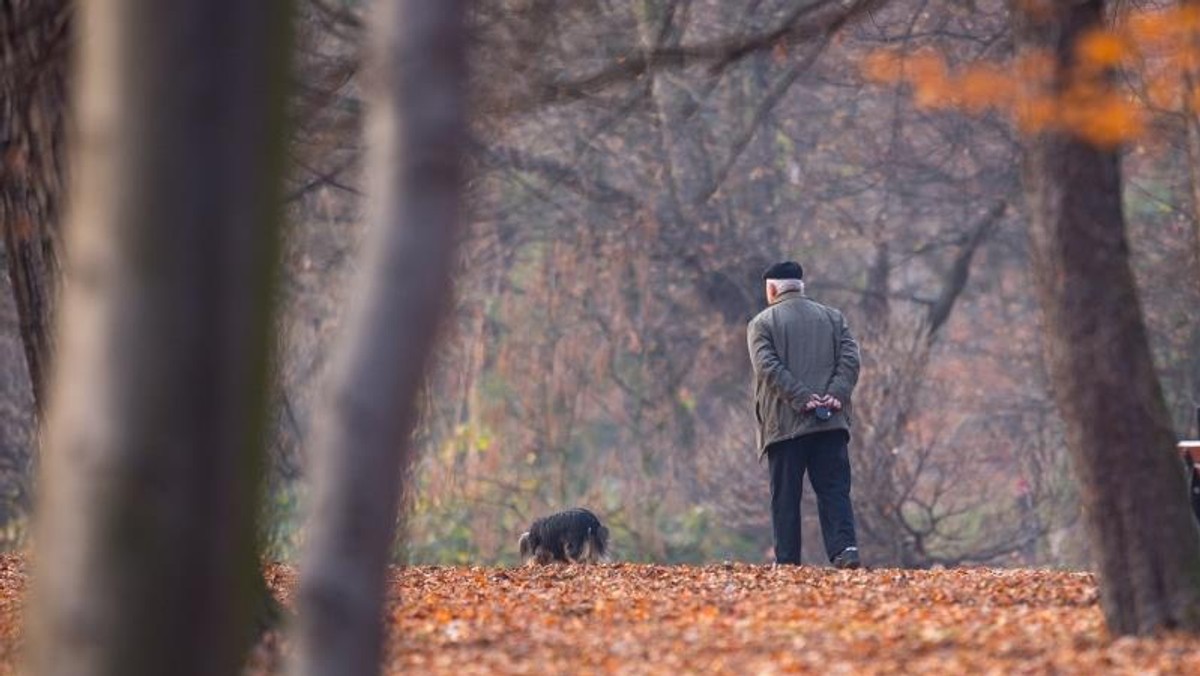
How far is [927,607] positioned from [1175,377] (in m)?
14.0

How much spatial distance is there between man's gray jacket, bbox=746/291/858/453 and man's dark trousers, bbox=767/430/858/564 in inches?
4.9

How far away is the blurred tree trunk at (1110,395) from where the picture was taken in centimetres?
822

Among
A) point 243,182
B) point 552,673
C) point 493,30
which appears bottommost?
point 552,673

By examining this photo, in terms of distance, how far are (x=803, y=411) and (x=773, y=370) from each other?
0.97ft

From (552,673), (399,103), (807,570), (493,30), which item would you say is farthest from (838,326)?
(399,103)

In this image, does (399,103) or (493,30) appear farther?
(493,30)

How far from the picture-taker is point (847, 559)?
43.8ft

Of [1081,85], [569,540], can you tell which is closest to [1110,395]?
[1081,85]

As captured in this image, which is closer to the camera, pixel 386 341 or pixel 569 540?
pixel 386 341

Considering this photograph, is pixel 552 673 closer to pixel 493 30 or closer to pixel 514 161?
pixel 493 30

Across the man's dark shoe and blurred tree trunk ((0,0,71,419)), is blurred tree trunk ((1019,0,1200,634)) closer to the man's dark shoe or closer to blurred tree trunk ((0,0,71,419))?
blurred tree trunk ((0,0,71,419))

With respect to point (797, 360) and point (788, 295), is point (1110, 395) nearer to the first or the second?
point (797, 360)

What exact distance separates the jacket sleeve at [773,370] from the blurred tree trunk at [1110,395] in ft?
17.0

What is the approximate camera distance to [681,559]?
24.5 m
